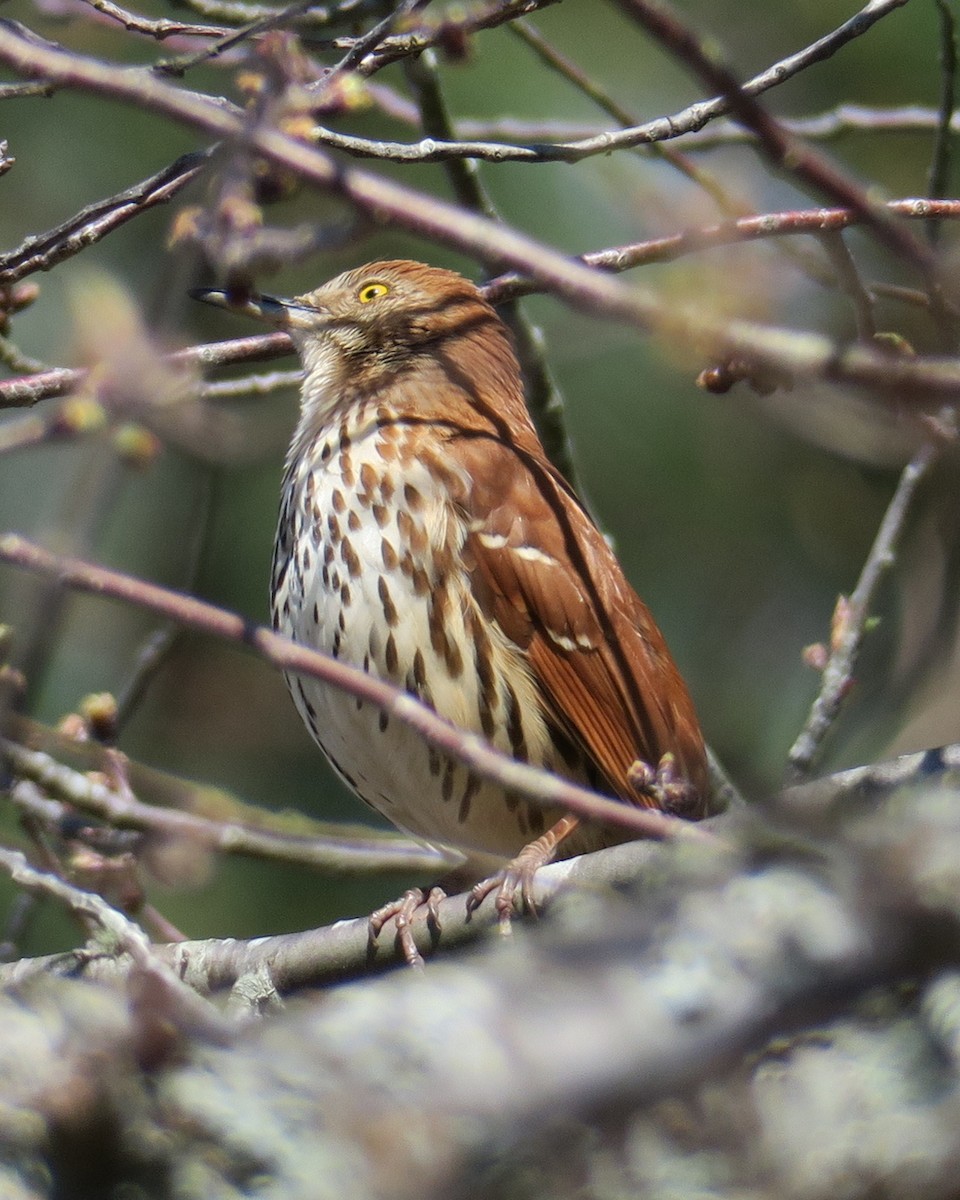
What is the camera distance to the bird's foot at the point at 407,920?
2914 millimetres

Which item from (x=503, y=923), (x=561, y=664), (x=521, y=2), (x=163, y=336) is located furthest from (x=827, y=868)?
(x=561, y=664)

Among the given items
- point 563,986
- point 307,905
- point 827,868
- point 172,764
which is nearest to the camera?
point 563,986

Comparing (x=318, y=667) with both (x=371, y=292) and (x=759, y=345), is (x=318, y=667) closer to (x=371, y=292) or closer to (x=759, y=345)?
(x=759, y=345)

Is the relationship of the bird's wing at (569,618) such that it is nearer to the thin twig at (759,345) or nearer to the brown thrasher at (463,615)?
the brown thrasher at (463,615)

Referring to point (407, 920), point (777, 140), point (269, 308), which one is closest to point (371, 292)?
point (269, 308)

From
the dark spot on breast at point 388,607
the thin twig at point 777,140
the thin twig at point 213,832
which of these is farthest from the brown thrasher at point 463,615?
the thin twig at point 777,140

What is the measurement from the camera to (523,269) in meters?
1.37

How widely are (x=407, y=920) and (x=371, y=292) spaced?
1.85 m

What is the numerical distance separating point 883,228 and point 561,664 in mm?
2307

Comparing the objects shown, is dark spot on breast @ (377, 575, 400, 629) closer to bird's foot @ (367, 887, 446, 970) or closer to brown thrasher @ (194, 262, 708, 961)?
brown thrasher @ (194, 262, 708, 961)

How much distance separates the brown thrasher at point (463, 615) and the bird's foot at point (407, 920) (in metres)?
0.05

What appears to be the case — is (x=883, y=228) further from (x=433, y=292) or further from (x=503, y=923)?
(x=433, y=292)

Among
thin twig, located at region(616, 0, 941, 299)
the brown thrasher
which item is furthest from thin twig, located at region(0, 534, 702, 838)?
the brown thrasher

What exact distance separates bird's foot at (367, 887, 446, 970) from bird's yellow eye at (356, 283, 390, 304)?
1697 millimetres
